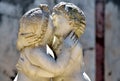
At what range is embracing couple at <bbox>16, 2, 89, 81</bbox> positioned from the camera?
2244 mm

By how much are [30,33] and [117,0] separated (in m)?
2.39

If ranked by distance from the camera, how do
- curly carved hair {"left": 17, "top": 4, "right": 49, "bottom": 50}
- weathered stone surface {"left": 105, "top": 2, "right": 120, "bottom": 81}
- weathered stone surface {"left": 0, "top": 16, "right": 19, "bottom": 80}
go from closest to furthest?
curly carved hair {"left": 17, "top": 4, "right": 49, "bottom": 50}
weathered stone surface {"left": 0, "top": 16, "right": 19, "bottom": 80}
weathered stone surface {"left": 105, "top": 2, "right": 120, "bottom": 81}

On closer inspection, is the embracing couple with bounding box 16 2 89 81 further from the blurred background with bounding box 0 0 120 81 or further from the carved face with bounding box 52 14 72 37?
the blurred background with bounding box 0 0 120 81

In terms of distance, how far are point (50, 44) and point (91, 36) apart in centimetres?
207

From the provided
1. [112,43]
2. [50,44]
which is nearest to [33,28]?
[50,44]

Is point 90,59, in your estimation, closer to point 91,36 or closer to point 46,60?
point 91,36

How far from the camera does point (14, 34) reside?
4.37 meters

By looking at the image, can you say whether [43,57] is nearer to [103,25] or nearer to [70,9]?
[70,9]

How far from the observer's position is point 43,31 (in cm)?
226

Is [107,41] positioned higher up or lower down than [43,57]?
lower down

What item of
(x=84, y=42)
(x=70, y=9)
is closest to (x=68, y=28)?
(x=70, y=9)

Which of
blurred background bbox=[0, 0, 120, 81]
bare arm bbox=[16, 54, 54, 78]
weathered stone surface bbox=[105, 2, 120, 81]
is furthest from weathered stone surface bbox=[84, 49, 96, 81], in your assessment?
bare arm bbox=[16, 54, 54, 78]

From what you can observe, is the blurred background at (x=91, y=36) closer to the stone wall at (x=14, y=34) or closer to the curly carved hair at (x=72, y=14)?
the stone wall at (x=14, y=34)

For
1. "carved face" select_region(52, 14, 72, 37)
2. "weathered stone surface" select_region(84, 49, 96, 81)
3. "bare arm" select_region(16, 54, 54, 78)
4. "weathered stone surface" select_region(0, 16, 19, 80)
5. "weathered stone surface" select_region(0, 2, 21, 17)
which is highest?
"carved face" select_region(52, 14, 72, 37)
